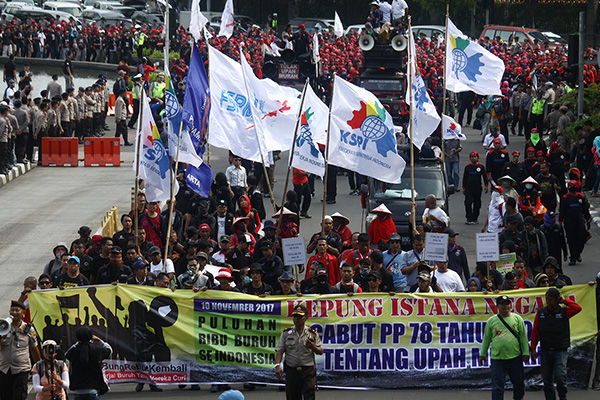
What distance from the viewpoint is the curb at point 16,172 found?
2660 centimetres

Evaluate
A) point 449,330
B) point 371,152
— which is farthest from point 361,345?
A: point 371,152

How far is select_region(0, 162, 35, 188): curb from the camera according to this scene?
2660cm

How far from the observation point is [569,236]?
763 inches

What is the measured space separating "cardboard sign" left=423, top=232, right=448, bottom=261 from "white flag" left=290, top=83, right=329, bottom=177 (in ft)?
9.05

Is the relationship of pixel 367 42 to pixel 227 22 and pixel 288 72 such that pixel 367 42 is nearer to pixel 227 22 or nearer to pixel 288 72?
pixel 227 22

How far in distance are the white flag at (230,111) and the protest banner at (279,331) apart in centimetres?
404

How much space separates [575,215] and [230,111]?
21.2 ft

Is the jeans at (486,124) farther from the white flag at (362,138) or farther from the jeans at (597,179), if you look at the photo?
the white flag at (362,138)

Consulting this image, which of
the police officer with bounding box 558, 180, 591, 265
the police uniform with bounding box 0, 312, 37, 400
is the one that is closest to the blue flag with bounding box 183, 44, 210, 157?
the police uniform with bounding box 0, 312, 37, 400

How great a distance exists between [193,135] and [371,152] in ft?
8.83

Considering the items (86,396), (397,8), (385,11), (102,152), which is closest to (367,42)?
(385,11)

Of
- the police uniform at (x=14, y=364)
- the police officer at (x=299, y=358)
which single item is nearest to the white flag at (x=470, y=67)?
the police officer at (x=299, y=358)

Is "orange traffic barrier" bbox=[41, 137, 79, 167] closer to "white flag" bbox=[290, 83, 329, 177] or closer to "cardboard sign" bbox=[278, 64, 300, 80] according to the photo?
"cardboard sign" bbox=[278, 64, 300, 80]

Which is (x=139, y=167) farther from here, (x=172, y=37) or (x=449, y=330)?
(x=172, y=37)
